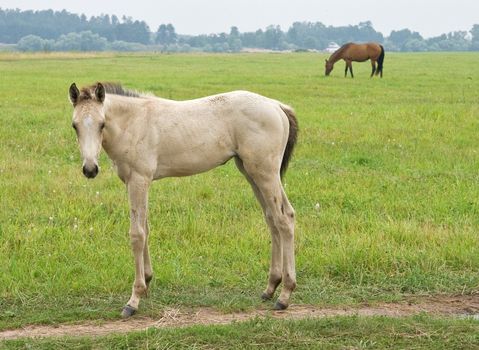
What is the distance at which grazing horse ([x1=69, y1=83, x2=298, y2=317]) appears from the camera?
6023 millimetres

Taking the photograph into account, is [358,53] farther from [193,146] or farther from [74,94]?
[74,94]

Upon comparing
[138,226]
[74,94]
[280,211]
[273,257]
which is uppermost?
[74,94]

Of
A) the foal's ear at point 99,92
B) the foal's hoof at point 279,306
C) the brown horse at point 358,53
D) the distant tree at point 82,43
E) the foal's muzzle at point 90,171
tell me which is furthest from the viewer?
the distant tree at point 82,43

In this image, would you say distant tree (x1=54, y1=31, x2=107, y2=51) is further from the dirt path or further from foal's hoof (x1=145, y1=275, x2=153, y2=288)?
the dirt path

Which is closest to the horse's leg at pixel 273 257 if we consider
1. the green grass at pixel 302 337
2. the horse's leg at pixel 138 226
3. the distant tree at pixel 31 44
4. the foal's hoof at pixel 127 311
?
the green grass at pixel 302 337

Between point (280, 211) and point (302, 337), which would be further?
point (280, 211)

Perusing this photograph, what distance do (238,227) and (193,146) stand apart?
214 cm

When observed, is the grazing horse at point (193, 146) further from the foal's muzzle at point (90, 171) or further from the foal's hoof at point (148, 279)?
the foal's muzzle at point (90, 171)

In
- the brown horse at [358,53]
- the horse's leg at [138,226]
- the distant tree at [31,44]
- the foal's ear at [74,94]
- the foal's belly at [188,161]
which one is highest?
the foal's ear at [74,94]

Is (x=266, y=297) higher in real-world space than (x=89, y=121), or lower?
lower

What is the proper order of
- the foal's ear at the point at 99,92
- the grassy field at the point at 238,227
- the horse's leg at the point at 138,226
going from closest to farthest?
1. the foal's ear at the point at 99,92
2. the horse's leg at the point at 138,226
3. the grassy field at the point at 238,227

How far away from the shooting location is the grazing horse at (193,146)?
602 cm

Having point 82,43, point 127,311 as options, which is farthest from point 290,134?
point 82,43

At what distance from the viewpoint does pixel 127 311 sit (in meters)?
5.91
